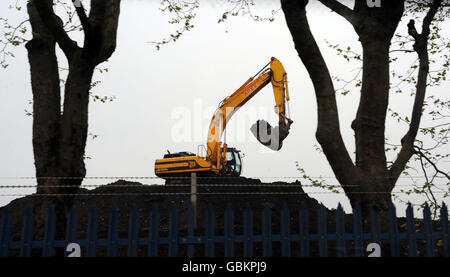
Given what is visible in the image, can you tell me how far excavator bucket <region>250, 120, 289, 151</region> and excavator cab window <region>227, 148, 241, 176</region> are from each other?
548 centimetres

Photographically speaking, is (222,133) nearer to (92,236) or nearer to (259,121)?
(259,121)

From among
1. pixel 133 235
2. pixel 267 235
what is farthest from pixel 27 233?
pixel 267 235

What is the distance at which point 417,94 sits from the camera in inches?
321

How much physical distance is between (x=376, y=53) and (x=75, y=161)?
5.40 m

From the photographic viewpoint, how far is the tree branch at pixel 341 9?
761cm

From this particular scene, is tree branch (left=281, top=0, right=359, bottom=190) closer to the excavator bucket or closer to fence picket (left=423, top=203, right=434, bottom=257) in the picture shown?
fence picket (left=423, top=203, right=434, bottom=257)

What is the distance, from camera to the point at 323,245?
5.58 metres

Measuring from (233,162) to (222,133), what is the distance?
2.27 meters

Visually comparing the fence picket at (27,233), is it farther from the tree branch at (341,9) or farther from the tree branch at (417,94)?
the tree branch at (341,9)

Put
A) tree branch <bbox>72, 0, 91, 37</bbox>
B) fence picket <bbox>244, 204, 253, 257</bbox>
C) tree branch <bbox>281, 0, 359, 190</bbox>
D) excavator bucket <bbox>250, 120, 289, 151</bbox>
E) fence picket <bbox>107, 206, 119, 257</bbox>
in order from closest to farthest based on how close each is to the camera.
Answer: fence picket <bbox>107, 206, 119, 257</bbox> → fence picket <bbox>244, 204, 253, 257</bbox> → tree branch <bbox>72, 0, 91, 37</bbox> → tree branch <bbox>281, 0, 359, 190</bbox> → excavator bucket <bbox>250, 120, 289, 151</bbox>

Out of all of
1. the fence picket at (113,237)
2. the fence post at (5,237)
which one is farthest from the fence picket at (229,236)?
the fence post at (5,237)

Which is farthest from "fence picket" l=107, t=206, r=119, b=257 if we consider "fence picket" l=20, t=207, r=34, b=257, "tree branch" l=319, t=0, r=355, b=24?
"tree branch" l=319, t=0, r=355, b=24

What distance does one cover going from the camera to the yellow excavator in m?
12.9

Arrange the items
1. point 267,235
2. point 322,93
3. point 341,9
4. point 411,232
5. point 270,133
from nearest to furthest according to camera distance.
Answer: point 267,235 < point 411,232 < point 322,93 < point 341,9 < point 270,133
